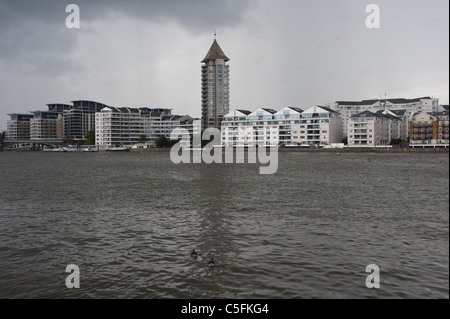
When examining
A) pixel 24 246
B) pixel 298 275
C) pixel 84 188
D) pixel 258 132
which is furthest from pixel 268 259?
pixel 258 132

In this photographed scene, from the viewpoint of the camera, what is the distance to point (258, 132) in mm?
183625

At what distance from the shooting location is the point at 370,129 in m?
154

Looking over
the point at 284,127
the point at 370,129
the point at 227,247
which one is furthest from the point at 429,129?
the point at 227,247

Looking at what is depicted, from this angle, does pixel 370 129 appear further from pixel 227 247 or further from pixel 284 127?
pixel 227 247

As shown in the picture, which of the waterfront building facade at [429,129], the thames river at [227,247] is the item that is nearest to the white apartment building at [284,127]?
the waterfront building facade at [429,129]

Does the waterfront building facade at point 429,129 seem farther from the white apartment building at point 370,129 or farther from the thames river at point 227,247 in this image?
the thames river at point 227,247

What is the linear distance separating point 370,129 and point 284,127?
41.0m

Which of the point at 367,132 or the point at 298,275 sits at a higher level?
the point at 367,132

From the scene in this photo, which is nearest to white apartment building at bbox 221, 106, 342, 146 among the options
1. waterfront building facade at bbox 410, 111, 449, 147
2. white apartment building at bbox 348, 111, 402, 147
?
white apartment building at bbox 348, 111, 402, 147

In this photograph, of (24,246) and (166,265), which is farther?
(24,246)

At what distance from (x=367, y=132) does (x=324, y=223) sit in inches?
5719

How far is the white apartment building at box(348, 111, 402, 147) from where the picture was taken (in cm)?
15388

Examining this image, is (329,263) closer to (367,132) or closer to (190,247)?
A: (190,247)

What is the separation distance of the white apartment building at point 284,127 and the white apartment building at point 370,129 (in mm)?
→ 11922
